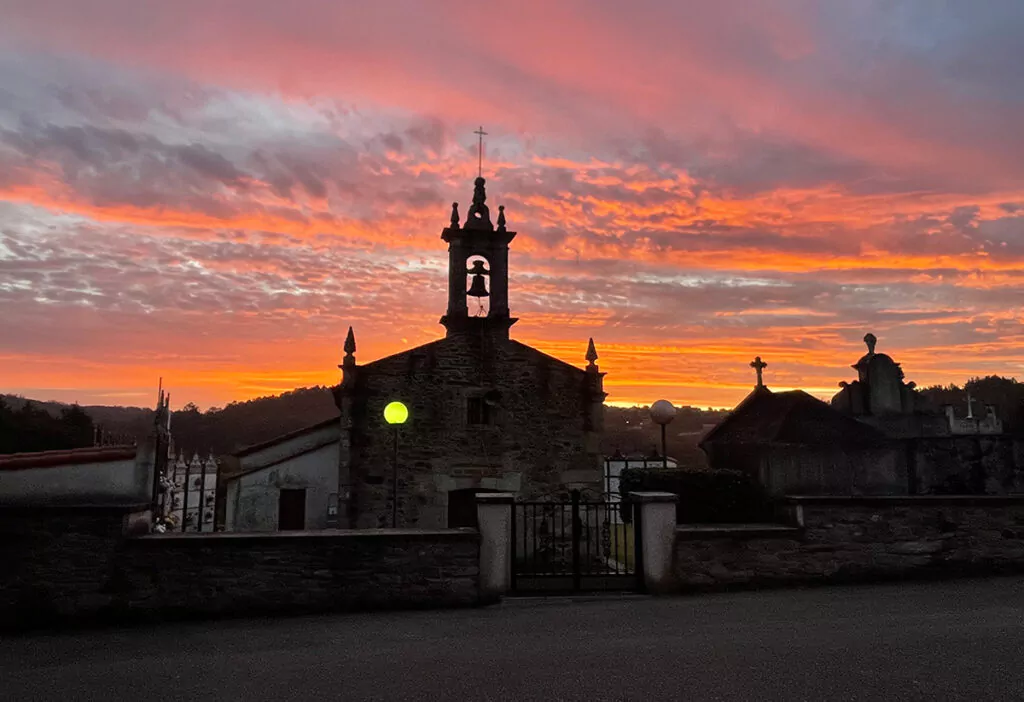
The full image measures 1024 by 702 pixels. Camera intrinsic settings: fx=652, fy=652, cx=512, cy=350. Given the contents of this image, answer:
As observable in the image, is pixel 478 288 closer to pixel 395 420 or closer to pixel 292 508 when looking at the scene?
pixel 395 420

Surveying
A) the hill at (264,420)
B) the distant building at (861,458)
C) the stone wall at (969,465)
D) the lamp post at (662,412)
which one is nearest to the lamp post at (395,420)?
the lamp post at (662,412)

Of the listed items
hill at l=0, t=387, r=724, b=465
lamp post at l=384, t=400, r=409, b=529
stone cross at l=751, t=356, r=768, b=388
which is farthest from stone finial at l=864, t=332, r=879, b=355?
hill at l=0, t=387, r=724, b=465

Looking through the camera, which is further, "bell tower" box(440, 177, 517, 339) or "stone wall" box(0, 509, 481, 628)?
"bell tower" box(440, 177, 517, 339)

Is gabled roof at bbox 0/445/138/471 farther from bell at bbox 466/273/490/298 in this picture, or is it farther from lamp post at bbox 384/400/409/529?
bell at bbox 466/273/490/298

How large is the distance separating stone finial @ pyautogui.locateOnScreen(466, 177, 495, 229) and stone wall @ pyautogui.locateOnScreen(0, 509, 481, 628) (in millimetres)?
10713

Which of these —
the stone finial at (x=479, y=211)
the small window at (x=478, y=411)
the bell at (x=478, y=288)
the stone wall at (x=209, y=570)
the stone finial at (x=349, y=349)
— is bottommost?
the stone wall at (x=209, y=570)

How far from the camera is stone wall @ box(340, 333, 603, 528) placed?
15727 millimetres

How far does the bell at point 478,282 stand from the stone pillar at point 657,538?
9314mm

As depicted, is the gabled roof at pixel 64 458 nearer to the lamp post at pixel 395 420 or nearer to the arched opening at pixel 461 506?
the lamp post at pixel 395 420

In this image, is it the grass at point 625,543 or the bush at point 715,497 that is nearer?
the grass at point 625,543

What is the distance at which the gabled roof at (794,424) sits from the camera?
42.4 ft

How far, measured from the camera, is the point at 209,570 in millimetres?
7902

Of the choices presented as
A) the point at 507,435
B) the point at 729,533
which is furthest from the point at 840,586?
the point at 507,435

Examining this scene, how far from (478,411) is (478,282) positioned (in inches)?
136
